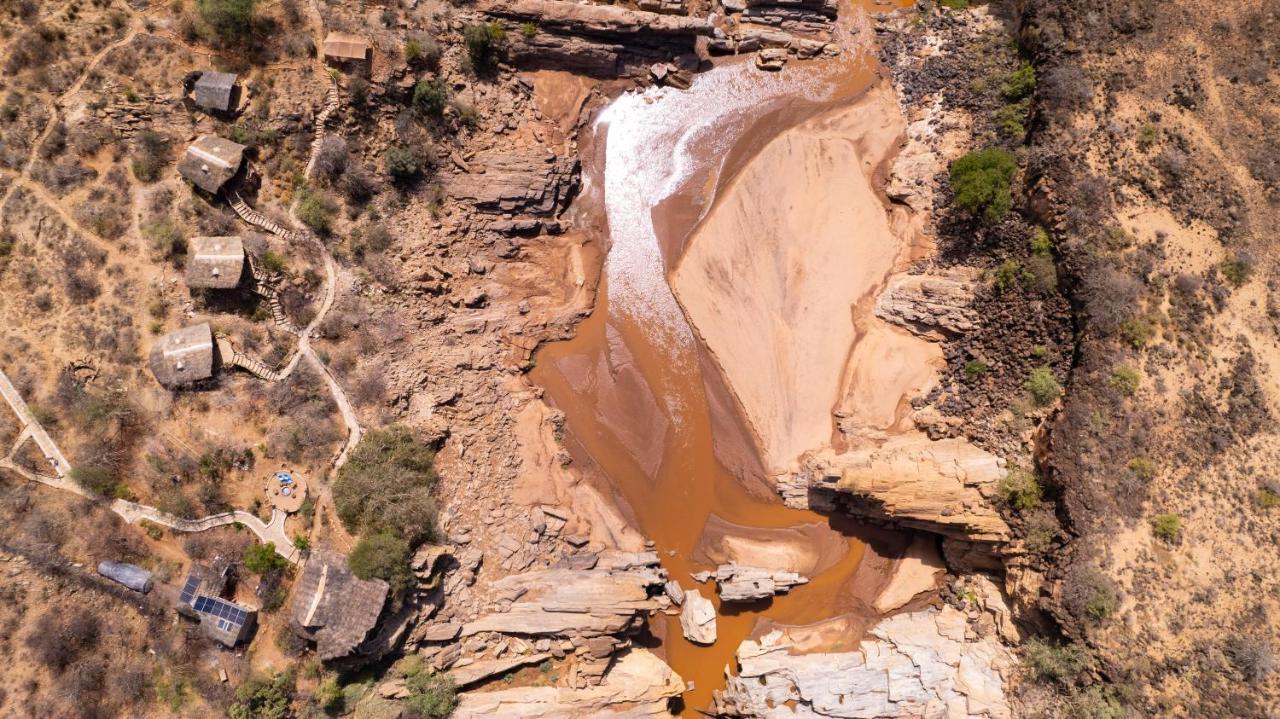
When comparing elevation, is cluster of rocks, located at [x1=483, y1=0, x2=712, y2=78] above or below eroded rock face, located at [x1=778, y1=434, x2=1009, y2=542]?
above

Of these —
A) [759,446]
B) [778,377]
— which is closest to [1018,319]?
[778,377]

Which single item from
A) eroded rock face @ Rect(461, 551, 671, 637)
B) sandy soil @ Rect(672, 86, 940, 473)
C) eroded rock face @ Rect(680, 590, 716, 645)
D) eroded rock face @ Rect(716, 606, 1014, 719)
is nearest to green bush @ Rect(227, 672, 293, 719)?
eroded rock face @ Rect(461, 551, 671, 637)

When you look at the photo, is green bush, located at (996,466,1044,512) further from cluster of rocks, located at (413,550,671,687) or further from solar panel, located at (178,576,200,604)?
solar panel, located at (178,576,200,604)

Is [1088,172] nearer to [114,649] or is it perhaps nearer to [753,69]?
[753,69]

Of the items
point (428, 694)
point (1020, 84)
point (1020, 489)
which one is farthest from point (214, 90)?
point (1020, 489)

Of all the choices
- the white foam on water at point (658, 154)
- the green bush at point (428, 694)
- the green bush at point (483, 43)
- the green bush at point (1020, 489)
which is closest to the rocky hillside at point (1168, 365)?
the green bush at point (1020, 489)

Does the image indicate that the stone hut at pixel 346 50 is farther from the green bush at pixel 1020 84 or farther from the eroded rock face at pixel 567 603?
the green bush at pixel 1020 84
